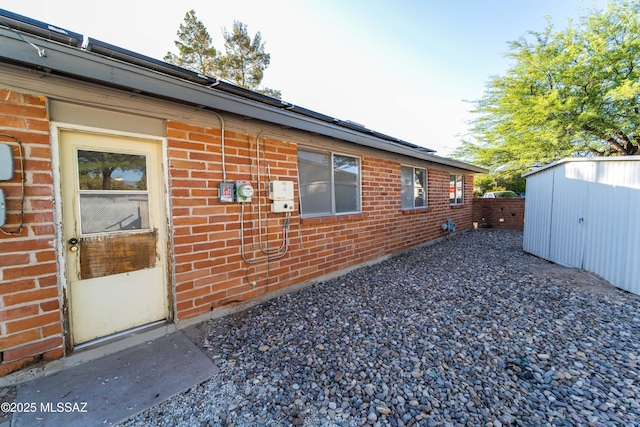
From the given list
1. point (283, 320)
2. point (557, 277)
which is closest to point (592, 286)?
point (557, 277)

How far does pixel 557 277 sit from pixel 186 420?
19.3 feet

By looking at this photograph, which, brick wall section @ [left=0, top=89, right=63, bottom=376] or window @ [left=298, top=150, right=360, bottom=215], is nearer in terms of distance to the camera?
brick wall section @ [left=0, top=89, right=63, bottom=376]

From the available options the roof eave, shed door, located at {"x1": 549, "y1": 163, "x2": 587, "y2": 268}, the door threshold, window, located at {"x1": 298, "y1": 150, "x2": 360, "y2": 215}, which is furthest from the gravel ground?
the roof eave

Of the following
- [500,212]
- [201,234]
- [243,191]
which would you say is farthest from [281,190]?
[500,212]

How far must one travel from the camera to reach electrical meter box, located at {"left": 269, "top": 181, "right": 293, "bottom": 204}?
11.7 ft

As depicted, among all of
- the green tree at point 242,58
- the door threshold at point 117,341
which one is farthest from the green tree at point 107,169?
the green tree at point 242,58

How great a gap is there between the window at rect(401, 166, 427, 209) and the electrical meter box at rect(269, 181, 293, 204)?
3861 millimetres

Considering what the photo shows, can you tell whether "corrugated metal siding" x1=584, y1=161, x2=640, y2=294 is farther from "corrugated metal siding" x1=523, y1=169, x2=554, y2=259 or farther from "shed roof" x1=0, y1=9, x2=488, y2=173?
"shed roof" x1=0, y1=9, x2=488, y2=173

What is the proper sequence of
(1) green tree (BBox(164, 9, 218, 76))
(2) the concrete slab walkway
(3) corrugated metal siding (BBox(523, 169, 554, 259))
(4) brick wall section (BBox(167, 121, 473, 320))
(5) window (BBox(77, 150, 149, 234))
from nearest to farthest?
(2) the concrete slab walkway < (5) window (BBox(77, 150, 149, 234)) < (4) brick wall section (BBox(167, 121, 473, 320)) < (3) corrugated metal siding (BBox(523, 169, 554, 259)) < (1) green tree (BBox(164, 9, 218, 76))

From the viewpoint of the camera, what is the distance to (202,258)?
296cm

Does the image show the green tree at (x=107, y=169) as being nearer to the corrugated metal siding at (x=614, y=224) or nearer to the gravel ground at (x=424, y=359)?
the gravel ground at (x=424, y=359)

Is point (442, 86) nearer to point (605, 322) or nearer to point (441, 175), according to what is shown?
point (441, 175)

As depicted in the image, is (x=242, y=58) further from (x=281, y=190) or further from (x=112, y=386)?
(x=112, y=386)

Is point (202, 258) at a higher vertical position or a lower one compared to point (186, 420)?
higher
